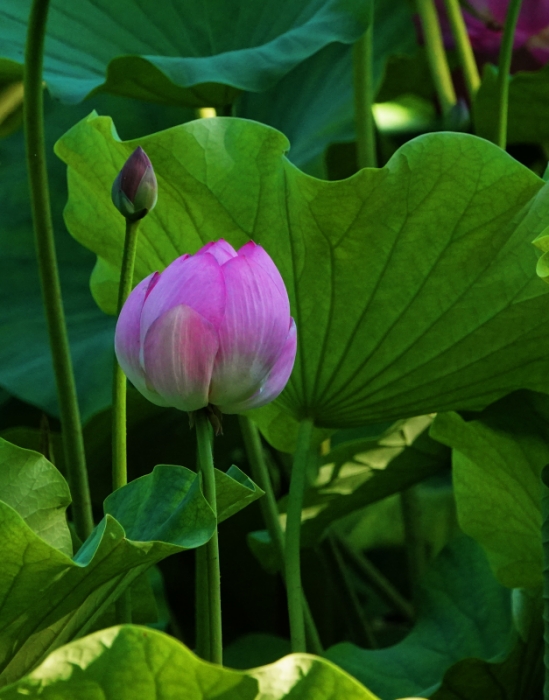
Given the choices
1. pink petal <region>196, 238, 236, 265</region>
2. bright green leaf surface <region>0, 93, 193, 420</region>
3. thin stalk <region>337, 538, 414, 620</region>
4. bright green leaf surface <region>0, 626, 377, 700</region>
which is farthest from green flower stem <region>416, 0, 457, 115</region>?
bright green leaf surface <region>0, 626, 377, 700</region>

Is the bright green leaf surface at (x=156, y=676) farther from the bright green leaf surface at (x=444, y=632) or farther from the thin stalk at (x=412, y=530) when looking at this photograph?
the thin stalk at (x=412, y=530)

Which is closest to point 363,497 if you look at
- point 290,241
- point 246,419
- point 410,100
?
point 246,419

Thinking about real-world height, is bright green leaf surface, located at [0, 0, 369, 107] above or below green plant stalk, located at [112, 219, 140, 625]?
above

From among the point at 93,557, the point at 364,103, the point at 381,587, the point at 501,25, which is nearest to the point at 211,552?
the point at 93,557

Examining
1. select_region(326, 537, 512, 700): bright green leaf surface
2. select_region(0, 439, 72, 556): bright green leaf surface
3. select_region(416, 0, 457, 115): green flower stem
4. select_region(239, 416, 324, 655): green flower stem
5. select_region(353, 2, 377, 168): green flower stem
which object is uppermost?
select_region(416, 0, 457, 115): green flower stem

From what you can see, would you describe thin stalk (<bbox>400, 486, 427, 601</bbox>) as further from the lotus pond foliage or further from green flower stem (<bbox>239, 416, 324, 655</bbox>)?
green flower stem (<bbox>239, 416, 324, 655</bbox>)

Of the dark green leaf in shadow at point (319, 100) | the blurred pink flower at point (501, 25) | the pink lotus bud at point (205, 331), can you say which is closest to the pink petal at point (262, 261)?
the pink lotus bud at point (205, 331)

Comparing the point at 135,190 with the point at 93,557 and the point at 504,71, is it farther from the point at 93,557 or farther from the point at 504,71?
the point at 504,71

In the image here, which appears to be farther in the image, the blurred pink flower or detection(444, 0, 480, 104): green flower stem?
the blurred pink flower
